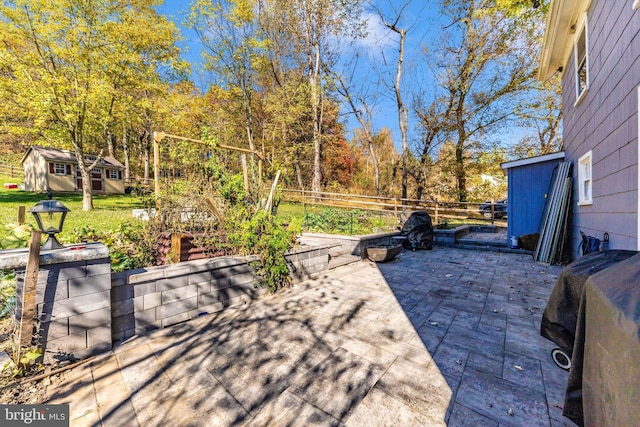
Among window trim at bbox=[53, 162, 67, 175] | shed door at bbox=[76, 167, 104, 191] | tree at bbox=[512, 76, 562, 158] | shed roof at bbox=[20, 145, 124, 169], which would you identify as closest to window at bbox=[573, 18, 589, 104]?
tree at bbox=[512, 76, 562, 158]

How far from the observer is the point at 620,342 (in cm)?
81

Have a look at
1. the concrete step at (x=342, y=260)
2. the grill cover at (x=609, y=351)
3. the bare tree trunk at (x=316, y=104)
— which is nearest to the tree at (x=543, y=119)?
the bare tree trunk at (x=316, y=104)

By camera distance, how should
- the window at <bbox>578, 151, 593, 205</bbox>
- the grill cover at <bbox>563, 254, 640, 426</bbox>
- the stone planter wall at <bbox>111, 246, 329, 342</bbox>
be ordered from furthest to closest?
the window at <bbox>578, 151, 593, 205</bbox> → the stone planter wall at <bbox>111, 246, 329, 342</bbox> → the grill cover at <bbox>563, 254, 640, 426</bbox>

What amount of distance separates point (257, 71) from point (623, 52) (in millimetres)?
15045

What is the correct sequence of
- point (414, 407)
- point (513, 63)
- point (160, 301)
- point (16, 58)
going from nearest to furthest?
point (414, 407) < point (160, 301) < point (16, 58) < point (513, 63)

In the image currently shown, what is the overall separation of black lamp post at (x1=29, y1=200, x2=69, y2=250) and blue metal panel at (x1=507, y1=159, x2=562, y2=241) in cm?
823

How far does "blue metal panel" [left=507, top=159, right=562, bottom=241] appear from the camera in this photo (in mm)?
6117

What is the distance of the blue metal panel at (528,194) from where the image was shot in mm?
6117

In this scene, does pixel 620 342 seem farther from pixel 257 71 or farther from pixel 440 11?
pixel 257 71

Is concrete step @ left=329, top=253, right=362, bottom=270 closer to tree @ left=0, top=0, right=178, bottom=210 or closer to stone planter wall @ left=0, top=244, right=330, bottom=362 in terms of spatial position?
stone planter wall @ left=0, top=244, right=330, bottom=362

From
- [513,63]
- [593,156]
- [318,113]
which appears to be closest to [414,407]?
[593,156]

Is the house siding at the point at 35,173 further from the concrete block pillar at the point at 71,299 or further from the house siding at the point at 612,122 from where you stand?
the house siding at the point at 612,122

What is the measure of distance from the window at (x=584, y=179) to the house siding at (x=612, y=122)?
0.46 feet

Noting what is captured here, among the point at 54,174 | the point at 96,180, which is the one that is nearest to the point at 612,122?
the point at 96,180
